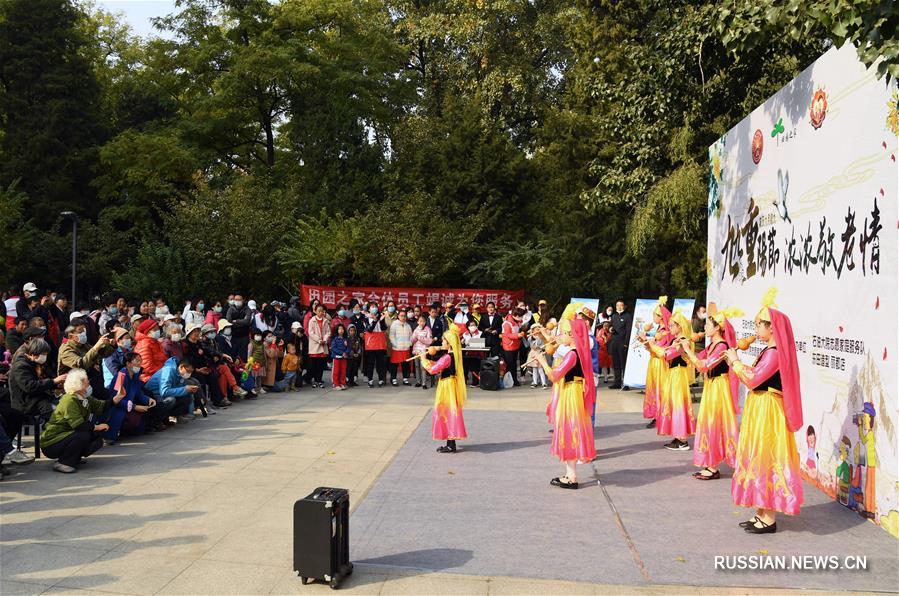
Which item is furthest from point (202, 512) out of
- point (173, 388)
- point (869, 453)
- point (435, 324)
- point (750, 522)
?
point (435, 324)

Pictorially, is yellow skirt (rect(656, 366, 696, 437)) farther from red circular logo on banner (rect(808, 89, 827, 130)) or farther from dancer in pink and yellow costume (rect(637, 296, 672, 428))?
red circular logo on banner (rect(808, 89, 827, 130))

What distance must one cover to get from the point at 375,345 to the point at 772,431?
11.2 metres

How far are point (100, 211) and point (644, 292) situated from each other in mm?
24098

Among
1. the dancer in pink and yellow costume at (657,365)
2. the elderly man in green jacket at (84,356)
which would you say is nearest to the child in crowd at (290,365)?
the elderly man in green jacket at (84,356)

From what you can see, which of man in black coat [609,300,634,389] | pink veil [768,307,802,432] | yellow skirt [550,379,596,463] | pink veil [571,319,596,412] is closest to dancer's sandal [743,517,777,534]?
pink veil [768,307,802,432]

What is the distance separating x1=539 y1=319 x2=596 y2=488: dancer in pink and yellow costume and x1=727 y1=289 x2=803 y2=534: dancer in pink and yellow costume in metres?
1.87

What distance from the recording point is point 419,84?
32594 mm

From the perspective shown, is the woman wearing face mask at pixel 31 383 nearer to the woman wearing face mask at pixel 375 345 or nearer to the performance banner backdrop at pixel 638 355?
the woman wearing face mask at pixel 375 345

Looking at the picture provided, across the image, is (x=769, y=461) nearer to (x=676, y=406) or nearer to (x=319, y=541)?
(x=676, y=406)

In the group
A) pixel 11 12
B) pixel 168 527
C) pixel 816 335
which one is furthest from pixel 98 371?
pixel 11 12

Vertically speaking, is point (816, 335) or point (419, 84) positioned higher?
point (419, 84)

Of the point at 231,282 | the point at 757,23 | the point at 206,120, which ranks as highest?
the point at 206,120

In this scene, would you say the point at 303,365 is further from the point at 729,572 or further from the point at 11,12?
the point at 11,12

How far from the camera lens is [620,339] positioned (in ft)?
55.5
